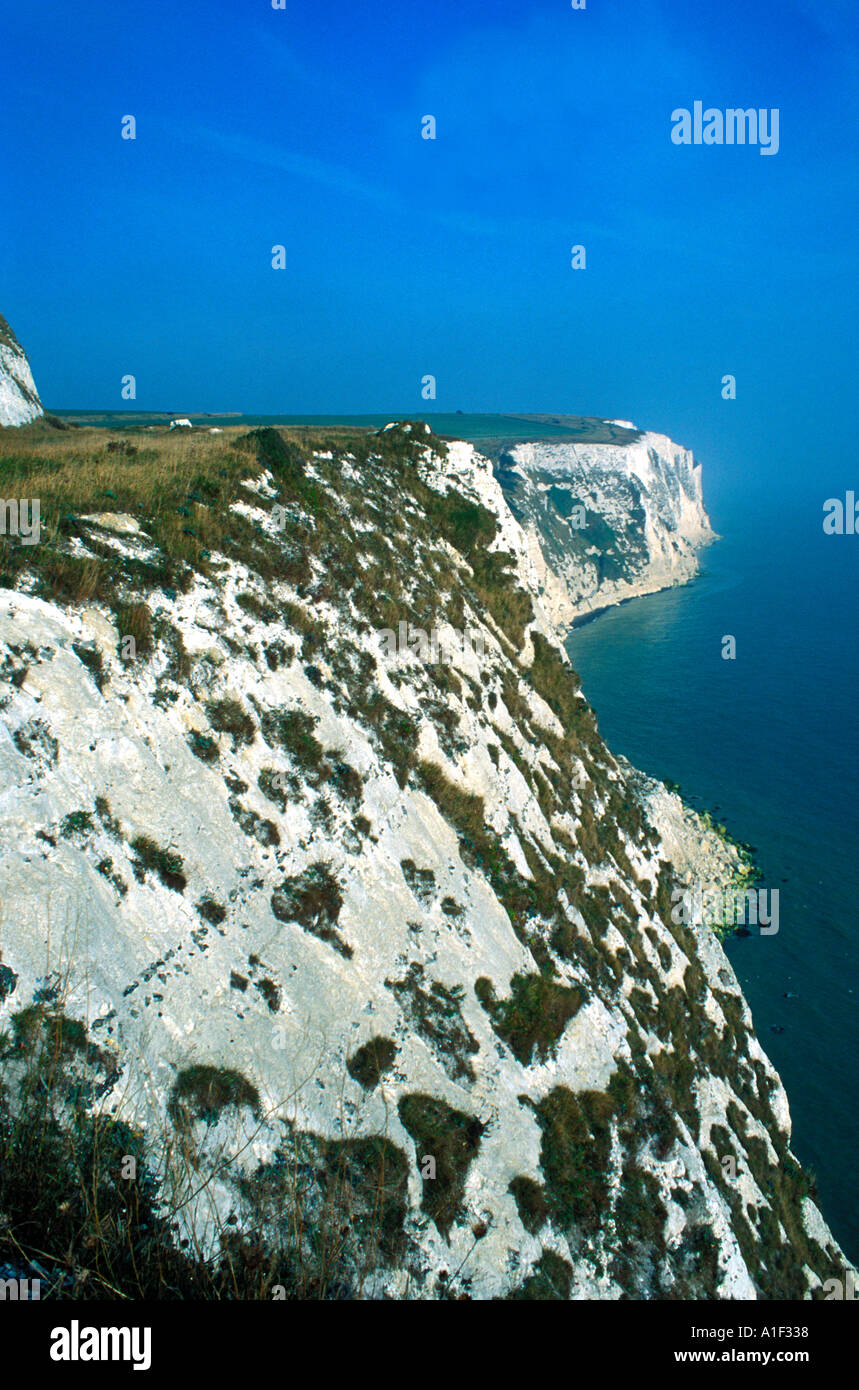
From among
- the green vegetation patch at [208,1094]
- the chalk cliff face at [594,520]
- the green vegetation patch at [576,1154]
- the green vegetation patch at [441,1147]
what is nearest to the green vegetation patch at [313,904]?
the green vegetation patch at [441,1147]

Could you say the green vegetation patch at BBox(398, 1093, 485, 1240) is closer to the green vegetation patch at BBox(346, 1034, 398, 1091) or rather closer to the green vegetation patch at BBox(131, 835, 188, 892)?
the green vegetation patch at BBox(346, 1034, 398, 1091)

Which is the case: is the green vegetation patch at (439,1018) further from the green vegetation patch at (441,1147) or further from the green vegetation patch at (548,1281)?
the green vegetation patch at (548,1281)

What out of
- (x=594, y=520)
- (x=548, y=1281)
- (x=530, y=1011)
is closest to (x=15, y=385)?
(x=530, y=1011)

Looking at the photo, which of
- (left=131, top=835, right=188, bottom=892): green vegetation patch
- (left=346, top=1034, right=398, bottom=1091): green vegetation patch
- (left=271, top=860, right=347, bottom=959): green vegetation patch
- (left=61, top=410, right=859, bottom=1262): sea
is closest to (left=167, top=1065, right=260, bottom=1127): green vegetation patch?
(left=346, top=1034, right=398, bottom=1091): green vegetation patch

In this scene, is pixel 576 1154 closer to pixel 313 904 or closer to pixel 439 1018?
pixel 439 1018

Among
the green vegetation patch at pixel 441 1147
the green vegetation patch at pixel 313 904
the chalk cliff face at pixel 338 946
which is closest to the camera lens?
the chalk cliff face at pixel 338 946
